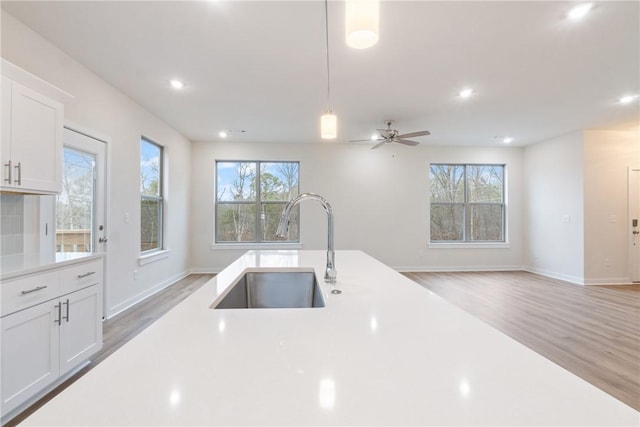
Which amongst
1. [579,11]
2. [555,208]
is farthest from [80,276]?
[555,208]

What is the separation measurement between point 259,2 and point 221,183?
4278 millimetres

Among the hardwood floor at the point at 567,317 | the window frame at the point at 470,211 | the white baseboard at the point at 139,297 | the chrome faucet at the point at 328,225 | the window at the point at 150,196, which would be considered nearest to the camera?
the chrome faucet at the point at 328,225

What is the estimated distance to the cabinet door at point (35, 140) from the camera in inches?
74.6

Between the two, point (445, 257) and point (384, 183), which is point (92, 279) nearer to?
point (384, 183)

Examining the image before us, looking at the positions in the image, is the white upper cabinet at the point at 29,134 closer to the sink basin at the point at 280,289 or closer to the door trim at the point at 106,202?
the door trim at the point at 106,202

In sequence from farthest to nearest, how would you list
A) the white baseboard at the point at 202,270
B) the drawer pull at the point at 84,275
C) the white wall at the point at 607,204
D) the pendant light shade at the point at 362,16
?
the white baseboard at the point at 202,270 → the white wall at the point at 607,204 → the drawer pull at the point at 84,275 → the pendant light shade at the point at 362,16

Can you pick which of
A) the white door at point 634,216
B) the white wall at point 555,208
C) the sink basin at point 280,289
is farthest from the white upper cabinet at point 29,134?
the white door at point 634,216

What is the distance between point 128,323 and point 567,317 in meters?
4.82

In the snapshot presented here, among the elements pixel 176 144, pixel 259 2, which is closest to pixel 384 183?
pixel 176 144

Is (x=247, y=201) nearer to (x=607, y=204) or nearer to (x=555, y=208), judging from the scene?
(x=555, y=208)

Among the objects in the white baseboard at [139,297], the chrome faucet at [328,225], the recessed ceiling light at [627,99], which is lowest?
the white baseboard at [139,297]

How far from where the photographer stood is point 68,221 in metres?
2.83

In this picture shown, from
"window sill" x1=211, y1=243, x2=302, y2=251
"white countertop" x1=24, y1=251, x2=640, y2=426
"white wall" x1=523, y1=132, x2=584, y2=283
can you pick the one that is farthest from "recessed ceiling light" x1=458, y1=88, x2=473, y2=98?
"window sill" x1=211, y1=243, x2=302, y2=251

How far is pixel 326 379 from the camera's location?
57 cm
